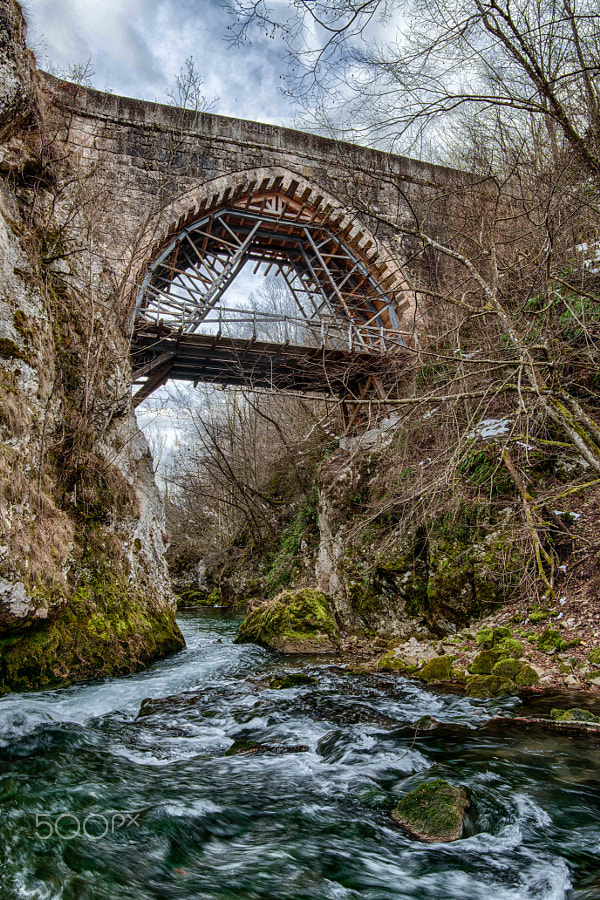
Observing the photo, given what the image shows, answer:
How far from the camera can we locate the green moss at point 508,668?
533cm

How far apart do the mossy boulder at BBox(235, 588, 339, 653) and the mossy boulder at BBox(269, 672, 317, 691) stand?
188 cm

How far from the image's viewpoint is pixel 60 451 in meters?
6.52

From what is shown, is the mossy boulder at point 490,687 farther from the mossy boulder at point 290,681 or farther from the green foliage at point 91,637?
the green foliage at point 91,637

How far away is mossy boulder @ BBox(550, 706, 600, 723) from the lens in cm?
408

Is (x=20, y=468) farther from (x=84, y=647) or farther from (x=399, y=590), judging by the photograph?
(x=399, y=590)

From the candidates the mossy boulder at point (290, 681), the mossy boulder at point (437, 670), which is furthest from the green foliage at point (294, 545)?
the mossy boulder at point (437, 670)

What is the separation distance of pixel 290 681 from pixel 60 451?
373cm

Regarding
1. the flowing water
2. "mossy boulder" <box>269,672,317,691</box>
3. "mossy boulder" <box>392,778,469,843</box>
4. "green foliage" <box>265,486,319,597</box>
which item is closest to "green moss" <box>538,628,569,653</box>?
the flowing water

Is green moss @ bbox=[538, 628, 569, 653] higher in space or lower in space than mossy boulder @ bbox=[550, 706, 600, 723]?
higher

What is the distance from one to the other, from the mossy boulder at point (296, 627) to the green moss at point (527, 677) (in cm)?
329

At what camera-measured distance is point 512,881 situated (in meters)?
2.52

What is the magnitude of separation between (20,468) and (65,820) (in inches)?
134

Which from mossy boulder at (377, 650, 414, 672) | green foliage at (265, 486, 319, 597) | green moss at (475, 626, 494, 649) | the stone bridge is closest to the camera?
green moss at (475, 626, 494, 649)

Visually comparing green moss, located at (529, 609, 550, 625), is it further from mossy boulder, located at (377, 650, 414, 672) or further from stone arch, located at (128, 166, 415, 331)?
stone arch, located at (128, 166, 415, 331)
